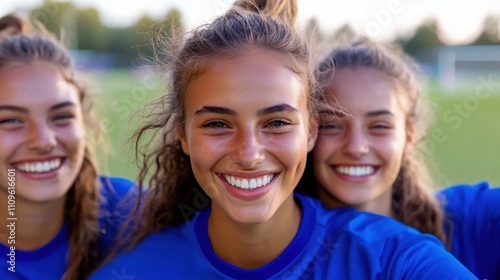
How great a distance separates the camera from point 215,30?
2.11 metres

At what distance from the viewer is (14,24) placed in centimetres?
288

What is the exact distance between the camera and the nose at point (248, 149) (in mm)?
1901

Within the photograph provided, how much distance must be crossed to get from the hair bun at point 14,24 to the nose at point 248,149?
143cm

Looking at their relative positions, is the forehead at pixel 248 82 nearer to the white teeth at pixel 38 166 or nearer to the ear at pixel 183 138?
the ear at pixel 183 138

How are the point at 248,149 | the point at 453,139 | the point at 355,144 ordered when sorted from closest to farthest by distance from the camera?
the point at 248,149 → the point at 355,144 → the point at 453,139

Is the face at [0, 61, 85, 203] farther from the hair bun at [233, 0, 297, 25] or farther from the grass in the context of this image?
the grass

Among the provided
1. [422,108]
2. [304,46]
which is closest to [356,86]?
[304,46]

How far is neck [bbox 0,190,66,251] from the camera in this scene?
2.57 meters

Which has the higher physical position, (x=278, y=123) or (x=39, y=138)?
(x=278, y=123)

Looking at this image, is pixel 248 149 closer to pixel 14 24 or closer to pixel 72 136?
pixel 72 136

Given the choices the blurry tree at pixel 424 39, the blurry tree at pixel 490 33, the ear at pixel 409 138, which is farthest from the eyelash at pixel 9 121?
the blurry tree at pixel 424 39

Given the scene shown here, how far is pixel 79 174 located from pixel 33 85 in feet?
1.59

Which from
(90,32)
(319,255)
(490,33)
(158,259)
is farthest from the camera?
(90,32)

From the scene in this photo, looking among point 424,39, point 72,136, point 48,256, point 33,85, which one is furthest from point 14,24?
point 424,39
